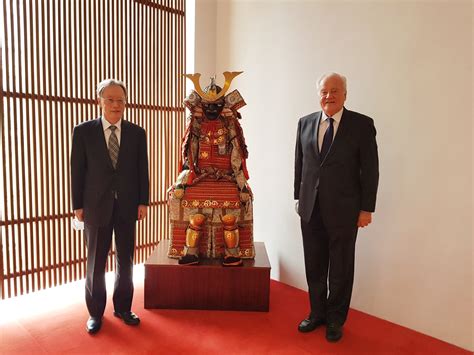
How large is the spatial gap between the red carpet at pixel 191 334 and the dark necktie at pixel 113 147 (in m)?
1.18

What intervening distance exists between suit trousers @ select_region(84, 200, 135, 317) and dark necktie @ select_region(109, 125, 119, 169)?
289 mm

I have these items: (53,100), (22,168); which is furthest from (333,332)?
(53,100)

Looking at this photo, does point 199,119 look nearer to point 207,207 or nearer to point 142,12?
point 207,207

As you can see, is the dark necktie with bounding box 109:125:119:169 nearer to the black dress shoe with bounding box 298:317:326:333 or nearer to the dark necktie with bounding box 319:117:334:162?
the dark necktie with bounding box 319:117:334:162

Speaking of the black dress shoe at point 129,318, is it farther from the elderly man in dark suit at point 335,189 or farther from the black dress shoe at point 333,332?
the black dress shoe at point 333,332

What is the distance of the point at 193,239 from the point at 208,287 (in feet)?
1.31

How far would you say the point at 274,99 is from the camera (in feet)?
12.6

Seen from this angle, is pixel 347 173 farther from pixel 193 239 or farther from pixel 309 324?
pixel 193 239

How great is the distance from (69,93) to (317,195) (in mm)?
2305

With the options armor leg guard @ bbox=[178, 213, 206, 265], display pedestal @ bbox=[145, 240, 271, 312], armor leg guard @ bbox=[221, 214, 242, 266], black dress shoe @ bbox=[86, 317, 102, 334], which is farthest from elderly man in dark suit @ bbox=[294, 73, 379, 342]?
black dress shoe @ bbox=[86, 317, 102, 334]

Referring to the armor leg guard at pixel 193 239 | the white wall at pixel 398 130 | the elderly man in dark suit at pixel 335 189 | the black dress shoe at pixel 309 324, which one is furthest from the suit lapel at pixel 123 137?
the black dress shoe at pixel 309 324

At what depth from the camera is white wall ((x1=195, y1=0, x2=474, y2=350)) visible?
8.80 feet

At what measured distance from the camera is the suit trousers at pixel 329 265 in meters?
2.69

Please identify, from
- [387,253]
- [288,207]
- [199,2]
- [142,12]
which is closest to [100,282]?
[288,207]
